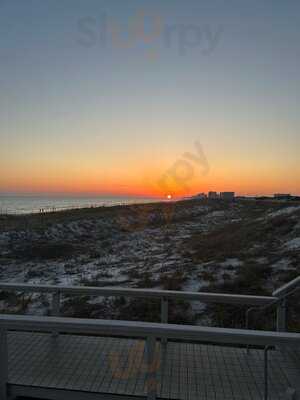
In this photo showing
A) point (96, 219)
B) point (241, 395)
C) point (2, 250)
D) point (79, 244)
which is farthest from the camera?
point (96, 219)

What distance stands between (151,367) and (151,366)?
0.01 metres

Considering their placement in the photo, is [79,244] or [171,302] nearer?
[171,302]

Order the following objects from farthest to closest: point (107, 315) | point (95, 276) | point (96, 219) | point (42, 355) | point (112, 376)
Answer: point (96, 219) < point (95, 276) < point (107, 315) < point (42, 355) < point (112, 376)

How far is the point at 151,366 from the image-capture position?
8.84 ft

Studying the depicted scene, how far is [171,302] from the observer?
7.28 m

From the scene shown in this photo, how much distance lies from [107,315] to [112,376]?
11.9 feet

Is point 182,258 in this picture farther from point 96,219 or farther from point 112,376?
point 96,219

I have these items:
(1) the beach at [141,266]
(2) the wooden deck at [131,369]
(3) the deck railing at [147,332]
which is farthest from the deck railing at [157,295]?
(1) the beach at [141,266]

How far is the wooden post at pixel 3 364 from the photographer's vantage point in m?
2.81

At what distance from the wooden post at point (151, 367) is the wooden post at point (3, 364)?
1195mm

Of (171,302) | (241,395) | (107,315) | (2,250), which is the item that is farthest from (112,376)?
(2,250)

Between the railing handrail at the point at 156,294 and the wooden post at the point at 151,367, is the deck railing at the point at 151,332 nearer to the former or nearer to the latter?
the wooden post at the point at 151,367

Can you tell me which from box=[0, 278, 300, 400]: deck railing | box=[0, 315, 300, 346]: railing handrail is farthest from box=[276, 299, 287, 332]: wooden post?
box=[0, 315, 300, 346]: railing handrail

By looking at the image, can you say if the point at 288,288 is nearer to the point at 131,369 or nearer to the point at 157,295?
the point at 157,295
